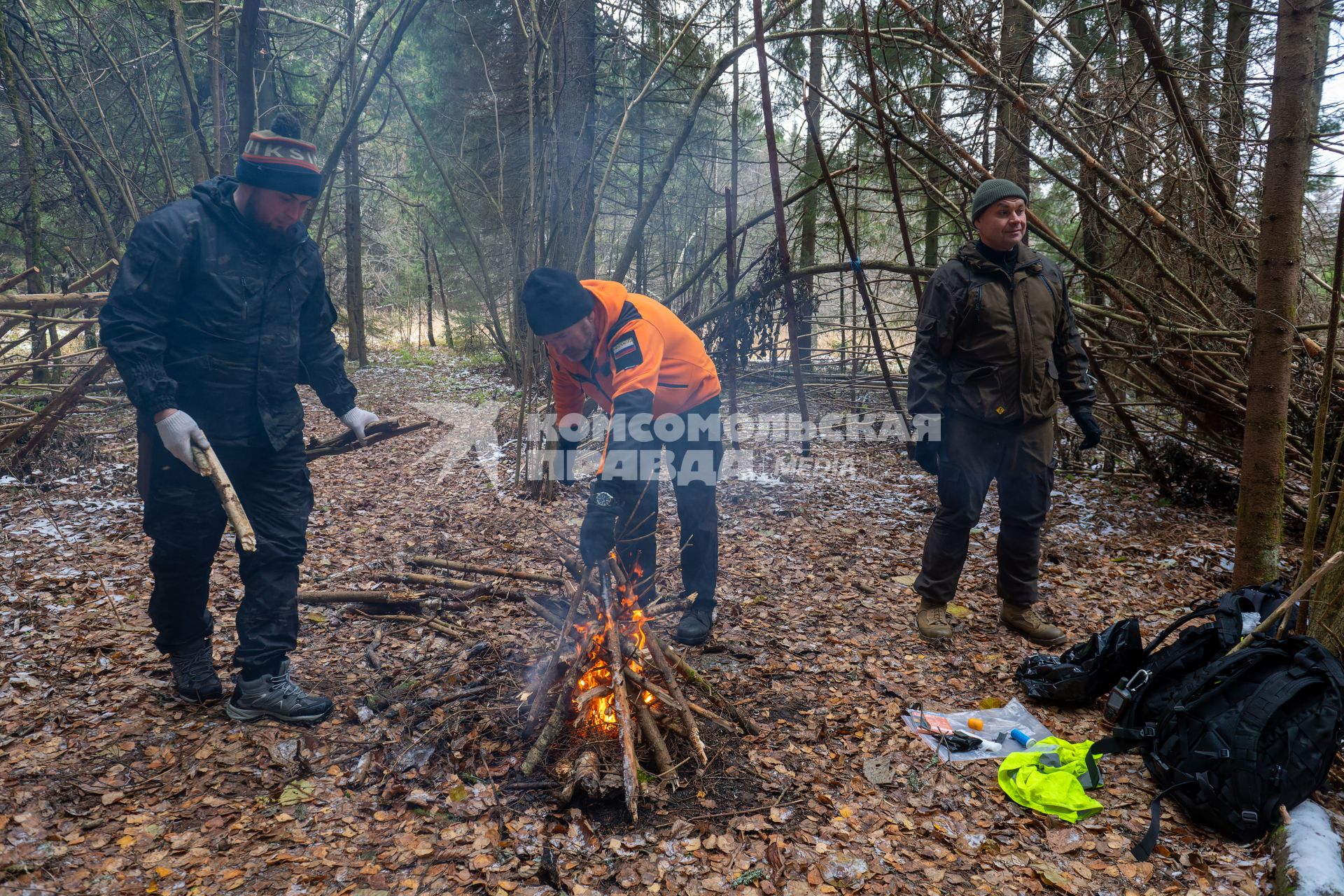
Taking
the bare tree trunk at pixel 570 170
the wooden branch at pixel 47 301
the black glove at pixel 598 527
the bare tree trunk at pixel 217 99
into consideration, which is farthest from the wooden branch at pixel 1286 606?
the bare tree trunk at pixel 217 99

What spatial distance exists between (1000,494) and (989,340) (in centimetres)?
81

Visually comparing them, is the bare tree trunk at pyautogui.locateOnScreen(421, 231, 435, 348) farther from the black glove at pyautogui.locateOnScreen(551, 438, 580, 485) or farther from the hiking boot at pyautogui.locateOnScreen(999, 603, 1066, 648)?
the hiking boot at pyautogui.locateOnScreen(999, 603, 1066, 648)

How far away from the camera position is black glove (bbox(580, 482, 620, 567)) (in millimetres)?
3000

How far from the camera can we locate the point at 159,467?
2.63 meters

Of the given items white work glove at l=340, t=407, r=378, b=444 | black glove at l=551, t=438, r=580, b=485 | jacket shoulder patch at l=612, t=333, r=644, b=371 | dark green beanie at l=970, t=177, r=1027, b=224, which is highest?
dark green beanie at l=970, t=177, r=1027, b=224

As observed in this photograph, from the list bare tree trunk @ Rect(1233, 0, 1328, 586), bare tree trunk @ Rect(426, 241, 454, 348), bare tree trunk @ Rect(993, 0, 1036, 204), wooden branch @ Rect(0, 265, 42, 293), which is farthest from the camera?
bare tree trunk @ Rect(426, 241, 454, 348)

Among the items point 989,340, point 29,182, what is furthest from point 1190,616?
point 29,182

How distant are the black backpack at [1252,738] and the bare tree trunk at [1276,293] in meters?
1.16

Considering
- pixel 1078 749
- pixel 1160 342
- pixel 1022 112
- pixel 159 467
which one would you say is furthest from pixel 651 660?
pixel 1160 342

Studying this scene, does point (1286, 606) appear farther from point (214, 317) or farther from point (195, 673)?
point (195, 673)

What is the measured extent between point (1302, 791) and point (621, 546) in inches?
108

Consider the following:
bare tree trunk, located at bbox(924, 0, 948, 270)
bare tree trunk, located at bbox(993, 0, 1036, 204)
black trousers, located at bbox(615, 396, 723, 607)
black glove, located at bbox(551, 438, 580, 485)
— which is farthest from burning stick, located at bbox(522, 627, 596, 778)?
bare tree trunk, located at bbox(993, 0, 1036, 204)

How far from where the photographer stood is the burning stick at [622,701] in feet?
7.79

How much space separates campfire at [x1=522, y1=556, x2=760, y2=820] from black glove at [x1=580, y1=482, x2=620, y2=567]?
100mm
